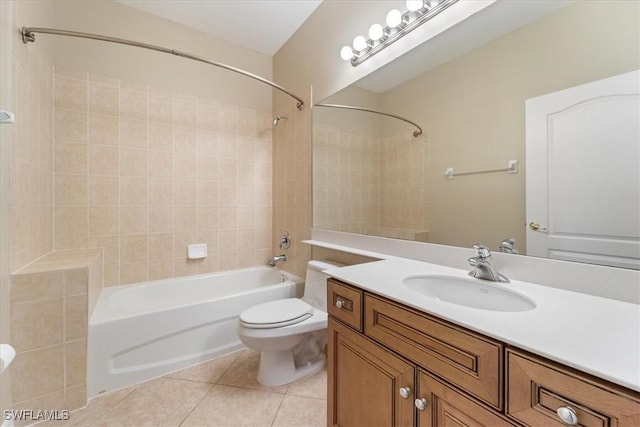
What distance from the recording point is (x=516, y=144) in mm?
991

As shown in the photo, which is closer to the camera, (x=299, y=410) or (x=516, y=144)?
(x=516, y=144)

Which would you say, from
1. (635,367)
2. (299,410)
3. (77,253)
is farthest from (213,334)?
(635,367)

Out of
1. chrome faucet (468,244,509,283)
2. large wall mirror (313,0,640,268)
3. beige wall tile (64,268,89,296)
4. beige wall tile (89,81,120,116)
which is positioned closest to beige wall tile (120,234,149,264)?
beige wall tile (64,268,89,296)

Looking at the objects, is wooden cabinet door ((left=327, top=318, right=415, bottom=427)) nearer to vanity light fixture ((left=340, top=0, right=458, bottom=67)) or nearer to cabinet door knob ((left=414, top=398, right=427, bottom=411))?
cabinet door knob ((left=414, top=398, right=427, bottom=411))

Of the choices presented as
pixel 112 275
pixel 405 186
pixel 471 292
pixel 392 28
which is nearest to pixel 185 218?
pixel 112 275

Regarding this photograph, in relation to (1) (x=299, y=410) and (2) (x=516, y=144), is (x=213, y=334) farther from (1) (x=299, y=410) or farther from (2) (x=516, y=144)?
(2) (x=516, y=144)

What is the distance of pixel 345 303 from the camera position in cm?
100

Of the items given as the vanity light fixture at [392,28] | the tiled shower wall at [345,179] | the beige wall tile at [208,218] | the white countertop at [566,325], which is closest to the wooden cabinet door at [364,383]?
the white countertop at [566,325]

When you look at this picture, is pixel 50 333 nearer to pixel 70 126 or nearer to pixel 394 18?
pixel 70 126

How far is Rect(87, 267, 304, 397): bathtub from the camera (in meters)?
1.46

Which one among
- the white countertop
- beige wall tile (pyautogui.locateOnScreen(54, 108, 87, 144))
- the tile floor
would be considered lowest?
the tile floor

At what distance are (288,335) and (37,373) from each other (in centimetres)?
124

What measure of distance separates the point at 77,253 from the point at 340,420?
6.42 ft

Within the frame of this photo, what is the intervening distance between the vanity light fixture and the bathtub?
1738mm
